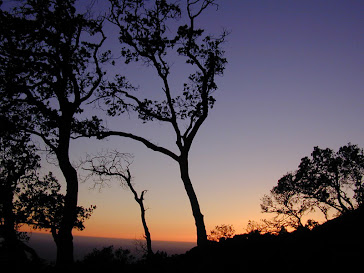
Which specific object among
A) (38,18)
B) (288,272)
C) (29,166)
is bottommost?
(288,272)

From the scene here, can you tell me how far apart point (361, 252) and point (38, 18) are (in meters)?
16.4

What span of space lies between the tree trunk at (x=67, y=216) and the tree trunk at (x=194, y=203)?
5.92m

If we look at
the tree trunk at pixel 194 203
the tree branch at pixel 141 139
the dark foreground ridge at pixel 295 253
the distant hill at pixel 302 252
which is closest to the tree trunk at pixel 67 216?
the dark foreground ridge at pixel 295 253

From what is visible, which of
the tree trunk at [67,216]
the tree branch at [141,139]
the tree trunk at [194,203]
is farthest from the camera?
the tree branch at [141,139]

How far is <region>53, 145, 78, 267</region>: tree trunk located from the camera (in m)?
9.22

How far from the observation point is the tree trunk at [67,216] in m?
9.22

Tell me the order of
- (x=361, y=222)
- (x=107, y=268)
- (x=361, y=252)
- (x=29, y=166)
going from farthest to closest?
1. (x=29, y=166)
2. (x=107, y=268)
3. (x=361, y=222)
4. (x=361, y=252)

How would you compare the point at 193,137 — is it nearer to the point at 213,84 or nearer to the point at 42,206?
the point at 213,84

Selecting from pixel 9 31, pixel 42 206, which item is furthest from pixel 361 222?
pixel 42 206

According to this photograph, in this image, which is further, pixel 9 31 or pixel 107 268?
pixel 9 31

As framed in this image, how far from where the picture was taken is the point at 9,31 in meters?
12.2

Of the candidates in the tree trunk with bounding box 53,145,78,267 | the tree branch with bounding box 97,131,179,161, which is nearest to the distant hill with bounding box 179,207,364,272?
the tree trunk with bounding box 53,145,78,267

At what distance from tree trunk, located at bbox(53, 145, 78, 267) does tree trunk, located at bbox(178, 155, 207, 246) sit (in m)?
5.92

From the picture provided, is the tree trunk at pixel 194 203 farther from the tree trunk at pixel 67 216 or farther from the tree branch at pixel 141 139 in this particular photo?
the tree trunk at pixel 67 216
